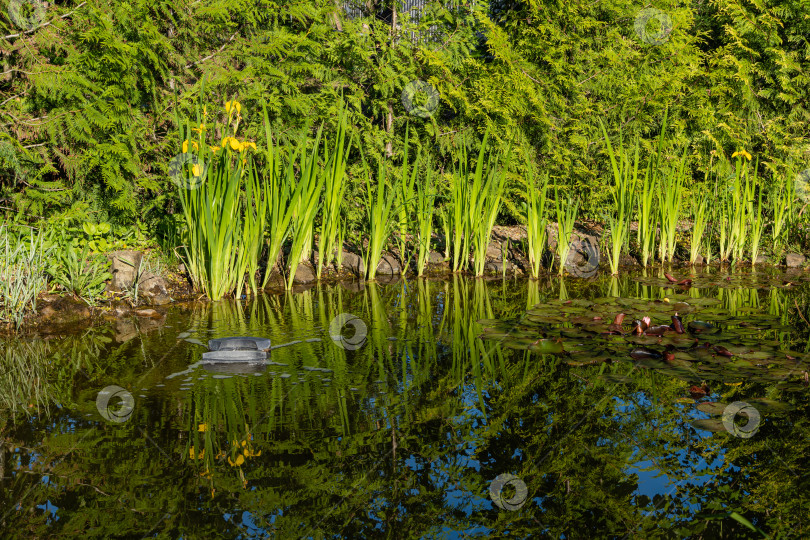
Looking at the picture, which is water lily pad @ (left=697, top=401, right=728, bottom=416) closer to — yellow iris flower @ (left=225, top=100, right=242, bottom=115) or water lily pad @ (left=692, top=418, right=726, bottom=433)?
water lily pad @ (left=692, top=418, right=726, bottom=433)

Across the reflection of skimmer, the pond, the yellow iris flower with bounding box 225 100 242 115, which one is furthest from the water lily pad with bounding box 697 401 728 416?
the yellow iris flower with bounding box 225 100 242 115

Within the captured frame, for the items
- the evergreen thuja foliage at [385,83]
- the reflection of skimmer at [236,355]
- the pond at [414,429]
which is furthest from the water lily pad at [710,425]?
the evergreen thuja foliage at [385,83]

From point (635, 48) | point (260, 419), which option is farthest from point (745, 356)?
point (635, 48)

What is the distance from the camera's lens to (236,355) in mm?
2947

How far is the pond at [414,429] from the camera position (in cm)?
171

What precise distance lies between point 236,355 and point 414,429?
108 centimetres

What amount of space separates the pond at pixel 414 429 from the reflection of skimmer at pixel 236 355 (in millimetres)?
32

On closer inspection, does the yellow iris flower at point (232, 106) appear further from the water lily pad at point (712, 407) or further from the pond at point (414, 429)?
the water lily pad at point (712, 407)

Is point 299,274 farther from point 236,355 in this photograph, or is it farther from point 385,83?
point 236,355

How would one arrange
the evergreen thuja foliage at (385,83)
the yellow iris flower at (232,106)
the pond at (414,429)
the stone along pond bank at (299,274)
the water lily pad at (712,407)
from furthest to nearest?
the evergreen thuja foliage at (385,83)
the yellow iris flower at (232,106)
the stone along pond bank at (299,274)
the water lily pad at (712,407)
the pond at (414,429)

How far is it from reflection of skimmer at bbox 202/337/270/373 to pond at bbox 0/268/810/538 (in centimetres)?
3

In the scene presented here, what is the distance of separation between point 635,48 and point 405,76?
100.0 inches

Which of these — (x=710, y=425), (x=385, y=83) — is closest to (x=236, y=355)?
(x=710, y=425)

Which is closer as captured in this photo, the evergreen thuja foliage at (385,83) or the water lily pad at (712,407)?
the water lily pad at (712,407)
